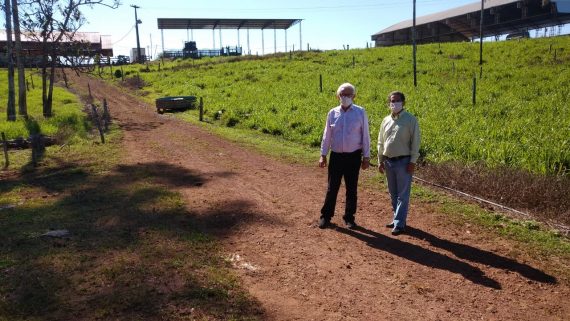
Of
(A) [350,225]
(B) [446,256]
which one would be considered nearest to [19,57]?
(A) [350,225]

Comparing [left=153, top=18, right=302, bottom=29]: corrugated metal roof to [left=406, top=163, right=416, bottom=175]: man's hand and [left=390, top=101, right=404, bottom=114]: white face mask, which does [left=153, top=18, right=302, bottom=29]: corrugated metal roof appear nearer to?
[left=390, top=101, right=404, bottom=114]: white face mask

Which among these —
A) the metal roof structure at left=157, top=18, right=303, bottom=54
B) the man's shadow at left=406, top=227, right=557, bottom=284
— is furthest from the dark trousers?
the metal roof structure at left=157, top=18, right=303, bottom=54

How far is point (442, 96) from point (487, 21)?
1494 inches

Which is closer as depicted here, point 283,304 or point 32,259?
point 283,304

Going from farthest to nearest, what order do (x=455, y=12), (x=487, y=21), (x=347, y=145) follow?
1. (x=455, y=12)
2. (x=487, y=21)
3. (x=347, y=145)

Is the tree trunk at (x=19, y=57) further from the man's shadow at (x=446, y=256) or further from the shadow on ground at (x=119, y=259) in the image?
the man's shadow at (x=446, y=256)

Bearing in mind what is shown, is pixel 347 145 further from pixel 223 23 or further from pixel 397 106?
pixel 223 23

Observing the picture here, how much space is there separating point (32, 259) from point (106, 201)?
2.33m

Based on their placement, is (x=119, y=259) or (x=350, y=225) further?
(x=350, y=225)

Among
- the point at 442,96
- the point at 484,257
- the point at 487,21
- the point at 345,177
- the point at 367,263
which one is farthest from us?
the point at 487,21

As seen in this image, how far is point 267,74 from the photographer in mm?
30875

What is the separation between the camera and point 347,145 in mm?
5594

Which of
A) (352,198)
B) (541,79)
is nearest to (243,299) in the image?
(352,198)

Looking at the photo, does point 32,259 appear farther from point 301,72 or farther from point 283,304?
point 301,72
